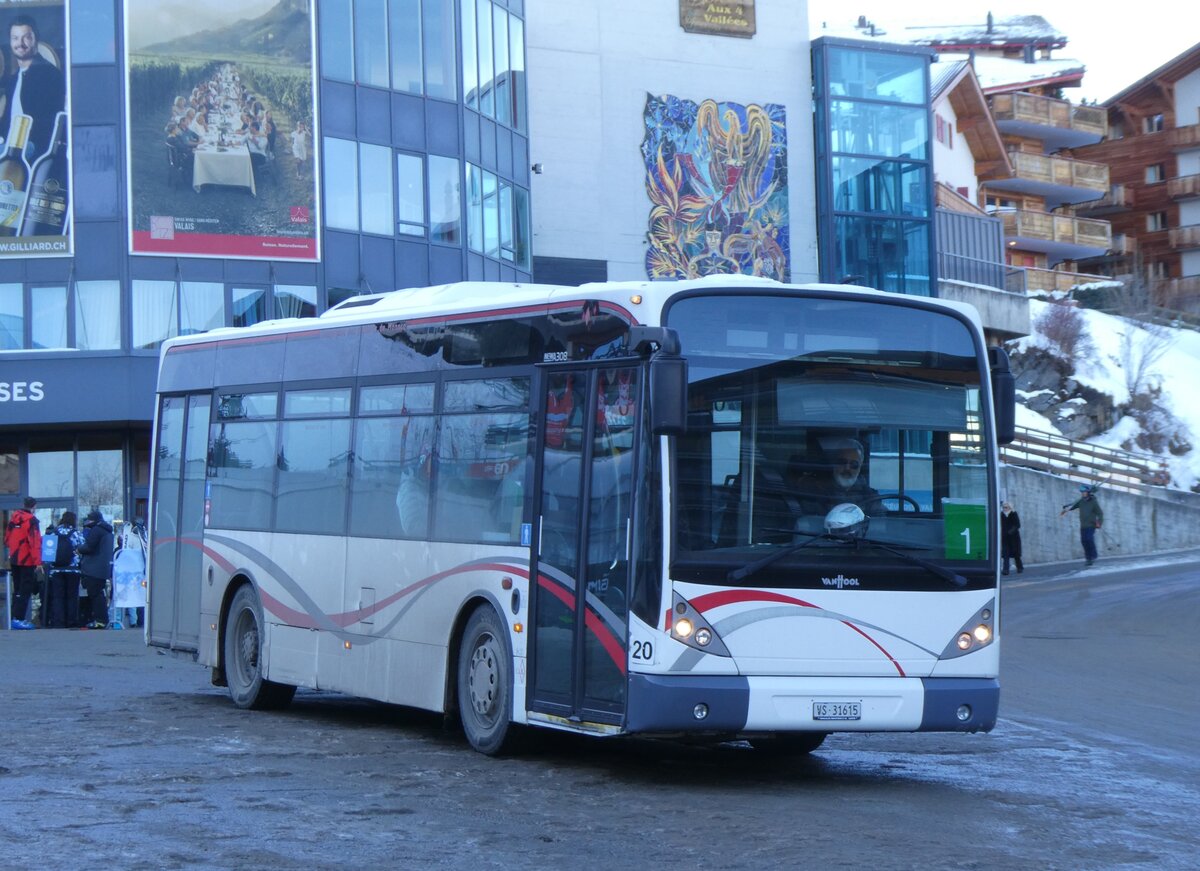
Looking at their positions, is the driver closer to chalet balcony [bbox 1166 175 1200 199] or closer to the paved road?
the paved road

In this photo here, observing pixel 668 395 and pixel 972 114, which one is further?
pixel 972 114

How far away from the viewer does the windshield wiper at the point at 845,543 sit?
33.2 feet

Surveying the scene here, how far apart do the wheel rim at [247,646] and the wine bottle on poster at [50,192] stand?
23.7 metres

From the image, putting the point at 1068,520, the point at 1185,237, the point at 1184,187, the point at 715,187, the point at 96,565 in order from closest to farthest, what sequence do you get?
the point at 96,565
the point at 1068,520
the point at 715,187
the point at 1185,237
the point at 1184,187

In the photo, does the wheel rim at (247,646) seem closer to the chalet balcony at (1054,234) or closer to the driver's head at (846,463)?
the driver's head at (846,463)

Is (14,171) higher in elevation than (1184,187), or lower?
lower

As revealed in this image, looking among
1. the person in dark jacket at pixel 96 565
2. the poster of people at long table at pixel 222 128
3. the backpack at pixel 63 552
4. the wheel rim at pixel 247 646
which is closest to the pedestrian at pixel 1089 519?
the poster of people at long table at pixel 222 128

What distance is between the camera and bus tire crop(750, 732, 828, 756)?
12.1 meters

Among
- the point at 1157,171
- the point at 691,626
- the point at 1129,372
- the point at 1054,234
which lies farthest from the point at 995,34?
the point at 691,626

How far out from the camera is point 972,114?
6700 centimetres

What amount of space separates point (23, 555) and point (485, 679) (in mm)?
18736

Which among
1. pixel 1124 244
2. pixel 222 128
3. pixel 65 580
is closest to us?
pixel 65 580

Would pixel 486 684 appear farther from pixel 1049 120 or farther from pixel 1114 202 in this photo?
pixel 1114 202

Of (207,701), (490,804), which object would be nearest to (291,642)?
(207,701)
